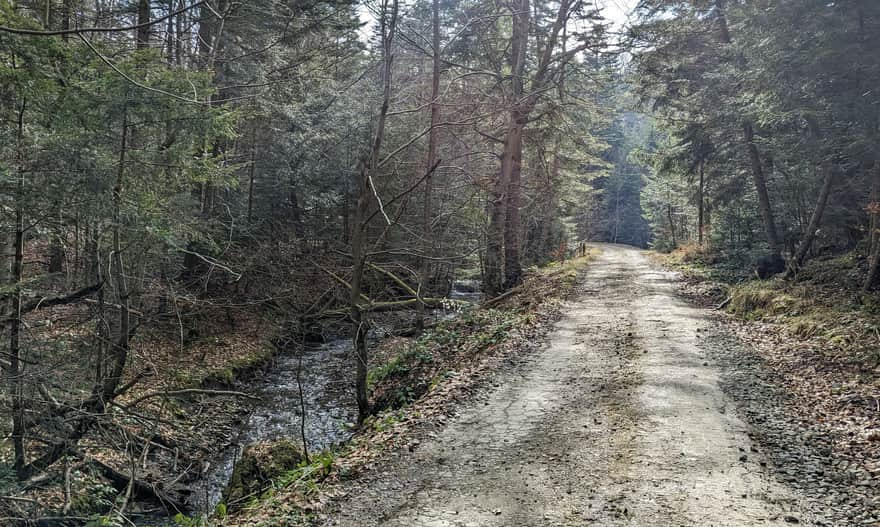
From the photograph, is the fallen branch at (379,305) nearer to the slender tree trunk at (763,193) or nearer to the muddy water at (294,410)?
the muddy water at (294,410)

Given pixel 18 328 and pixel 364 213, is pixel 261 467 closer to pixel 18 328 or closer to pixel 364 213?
pixel 18 328

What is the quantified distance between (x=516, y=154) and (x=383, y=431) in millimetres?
11459

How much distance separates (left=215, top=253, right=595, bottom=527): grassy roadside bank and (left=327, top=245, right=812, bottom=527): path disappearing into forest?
15.1 inches

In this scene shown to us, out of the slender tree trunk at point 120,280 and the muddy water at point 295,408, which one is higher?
the slender tree trunk at point 120,280

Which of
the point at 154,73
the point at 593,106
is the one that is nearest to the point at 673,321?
the point at 593,106

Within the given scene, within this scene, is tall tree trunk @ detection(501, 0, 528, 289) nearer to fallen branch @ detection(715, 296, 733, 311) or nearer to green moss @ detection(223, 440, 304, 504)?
fallen branch @ detection(715, 296, 733, 311)

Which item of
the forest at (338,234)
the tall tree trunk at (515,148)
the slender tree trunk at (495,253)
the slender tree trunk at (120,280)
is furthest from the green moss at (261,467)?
the tall tree trunk at (515,148)

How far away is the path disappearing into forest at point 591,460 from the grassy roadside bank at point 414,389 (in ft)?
1.26

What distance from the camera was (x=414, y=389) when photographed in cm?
925

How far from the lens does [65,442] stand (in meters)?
6.01

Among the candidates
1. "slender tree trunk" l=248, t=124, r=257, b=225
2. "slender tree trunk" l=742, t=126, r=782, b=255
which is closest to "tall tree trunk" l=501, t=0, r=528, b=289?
"slender tree trunk" l=742, t=126, r=782, b=255

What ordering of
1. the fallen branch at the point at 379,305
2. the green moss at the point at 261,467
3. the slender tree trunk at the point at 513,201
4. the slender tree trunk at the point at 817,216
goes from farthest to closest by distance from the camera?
the slender tree trunk at the point at 513,201 → the slender tree trunk at the point at 817,216 → the fallen branch at the point at 379,305 → the green moss at the point at 261,467

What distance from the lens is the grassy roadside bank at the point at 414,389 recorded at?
571 cm

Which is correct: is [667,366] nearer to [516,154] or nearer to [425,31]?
Answer: [516,154]
